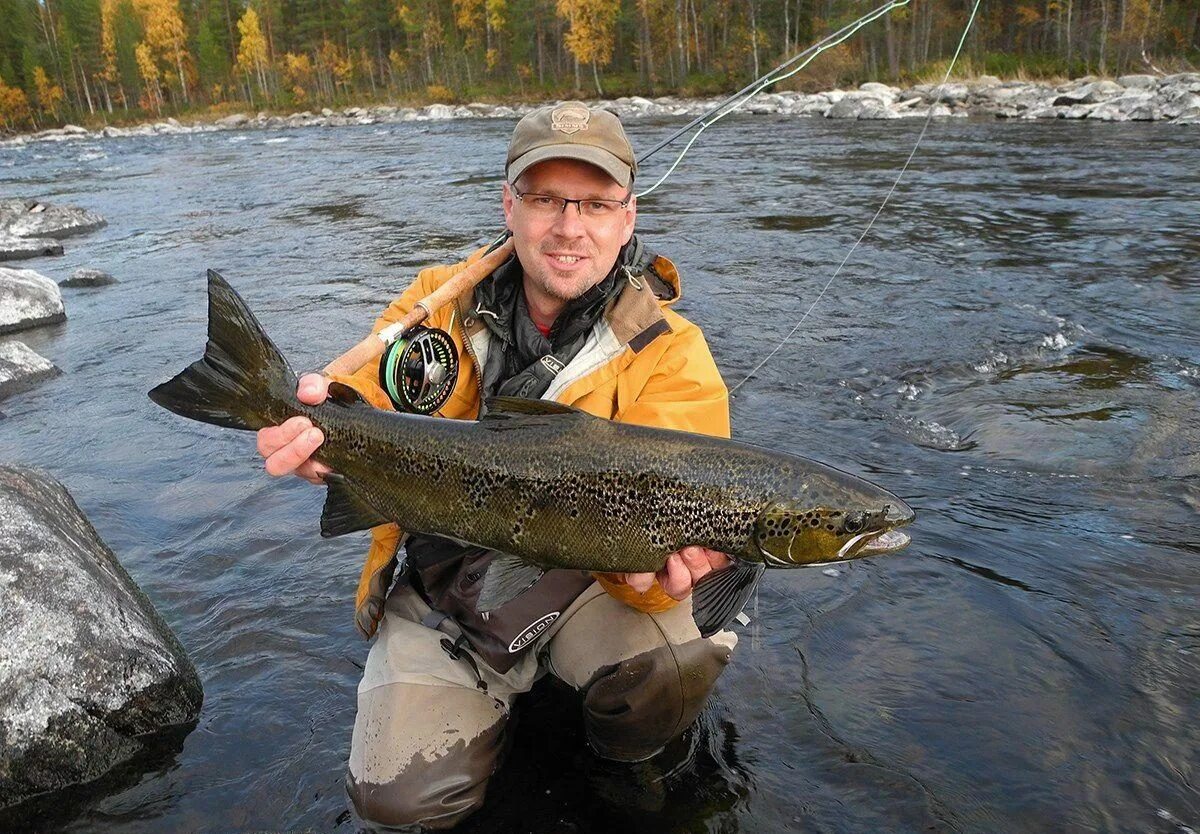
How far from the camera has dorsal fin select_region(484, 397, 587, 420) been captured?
2.78m

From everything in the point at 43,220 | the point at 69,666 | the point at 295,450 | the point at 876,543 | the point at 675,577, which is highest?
the point at 43,220

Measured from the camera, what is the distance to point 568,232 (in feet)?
10.6

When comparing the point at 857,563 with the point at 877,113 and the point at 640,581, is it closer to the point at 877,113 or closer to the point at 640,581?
the point at 640,581

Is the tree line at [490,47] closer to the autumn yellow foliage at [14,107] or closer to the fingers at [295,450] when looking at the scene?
the autumn yellow foliage at [14,107]

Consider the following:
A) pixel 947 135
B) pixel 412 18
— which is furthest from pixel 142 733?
pixel 412 18

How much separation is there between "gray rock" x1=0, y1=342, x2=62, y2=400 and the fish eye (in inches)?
281

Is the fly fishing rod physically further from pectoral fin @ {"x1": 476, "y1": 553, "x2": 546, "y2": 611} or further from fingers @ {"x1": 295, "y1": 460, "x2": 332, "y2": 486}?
pectoral fin @ {"x1": 476, "y1": 553, "x2": 546, "y2": 611}

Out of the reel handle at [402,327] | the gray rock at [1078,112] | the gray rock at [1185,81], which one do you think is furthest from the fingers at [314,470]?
the gray rock at [1185,81]

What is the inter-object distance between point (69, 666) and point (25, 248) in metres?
12.9

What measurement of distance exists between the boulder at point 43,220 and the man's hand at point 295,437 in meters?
14.8

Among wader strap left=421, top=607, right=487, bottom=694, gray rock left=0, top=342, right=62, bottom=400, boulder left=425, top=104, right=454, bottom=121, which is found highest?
boulder left=425, top=104, right=454, bottom=121

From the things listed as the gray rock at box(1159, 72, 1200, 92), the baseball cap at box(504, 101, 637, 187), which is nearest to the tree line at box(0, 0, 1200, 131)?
the gray rock at box(1159, 72, 1200, 92)

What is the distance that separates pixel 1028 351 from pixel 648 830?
598 centimetres

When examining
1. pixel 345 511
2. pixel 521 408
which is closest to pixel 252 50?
pixel 345 511
